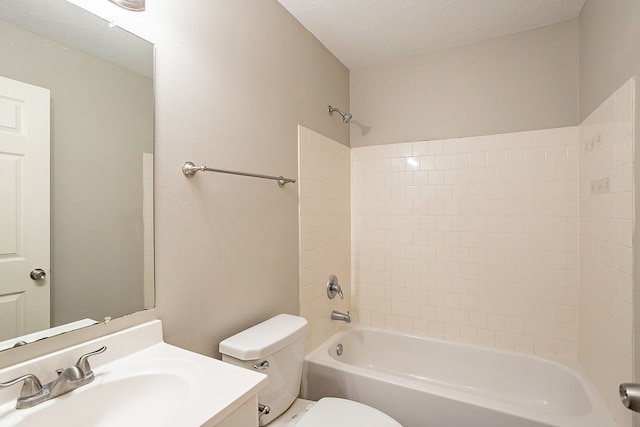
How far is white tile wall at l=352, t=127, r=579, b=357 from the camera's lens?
191cm

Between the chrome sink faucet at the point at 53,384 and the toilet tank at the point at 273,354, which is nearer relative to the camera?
the chrome sink faucet at the point at 53,384

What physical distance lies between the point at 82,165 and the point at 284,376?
1114 mm

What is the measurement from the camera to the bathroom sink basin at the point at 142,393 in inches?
28.7

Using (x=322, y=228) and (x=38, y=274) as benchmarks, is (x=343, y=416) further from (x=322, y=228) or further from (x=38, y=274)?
(x=38, y=274)

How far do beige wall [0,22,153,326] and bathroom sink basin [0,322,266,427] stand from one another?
0.16 metres

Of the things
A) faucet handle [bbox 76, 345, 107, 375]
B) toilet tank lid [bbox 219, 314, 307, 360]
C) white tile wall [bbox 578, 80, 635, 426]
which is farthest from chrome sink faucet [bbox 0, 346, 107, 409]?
white tile wall [bbox 578, 80, 635, 426]

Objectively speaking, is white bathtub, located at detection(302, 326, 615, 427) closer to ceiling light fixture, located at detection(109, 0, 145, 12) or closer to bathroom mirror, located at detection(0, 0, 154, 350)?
bathroom mirror, located at detection(0, 0, 154, 350)

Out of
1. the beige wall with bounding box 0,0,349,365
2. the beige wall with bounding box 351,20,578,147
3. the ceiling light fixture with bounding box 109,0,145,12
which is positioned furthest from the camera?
the beige wall with bounding box 351,20,578,147

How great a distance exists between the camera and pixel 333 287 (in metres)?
2.18

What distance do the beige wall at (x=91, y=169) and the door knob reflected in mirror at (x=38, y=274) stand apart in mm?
25

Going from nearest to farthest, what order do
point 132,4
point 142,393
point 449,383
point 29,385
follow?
point 29,385 → point 142,393 → point 132,4 → point 449,383

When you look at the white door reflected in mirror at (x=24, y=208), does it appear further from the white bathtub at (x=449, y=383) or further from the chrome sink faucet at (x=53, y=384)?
the white bathtub at (x=449, y=383)

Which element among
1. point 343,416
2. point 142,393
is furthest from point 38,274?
point 343,416

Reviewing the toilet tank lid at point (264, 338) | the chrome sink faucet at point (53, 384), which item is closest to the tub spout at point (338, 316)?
the toilet tank lid at point (264, 338)
